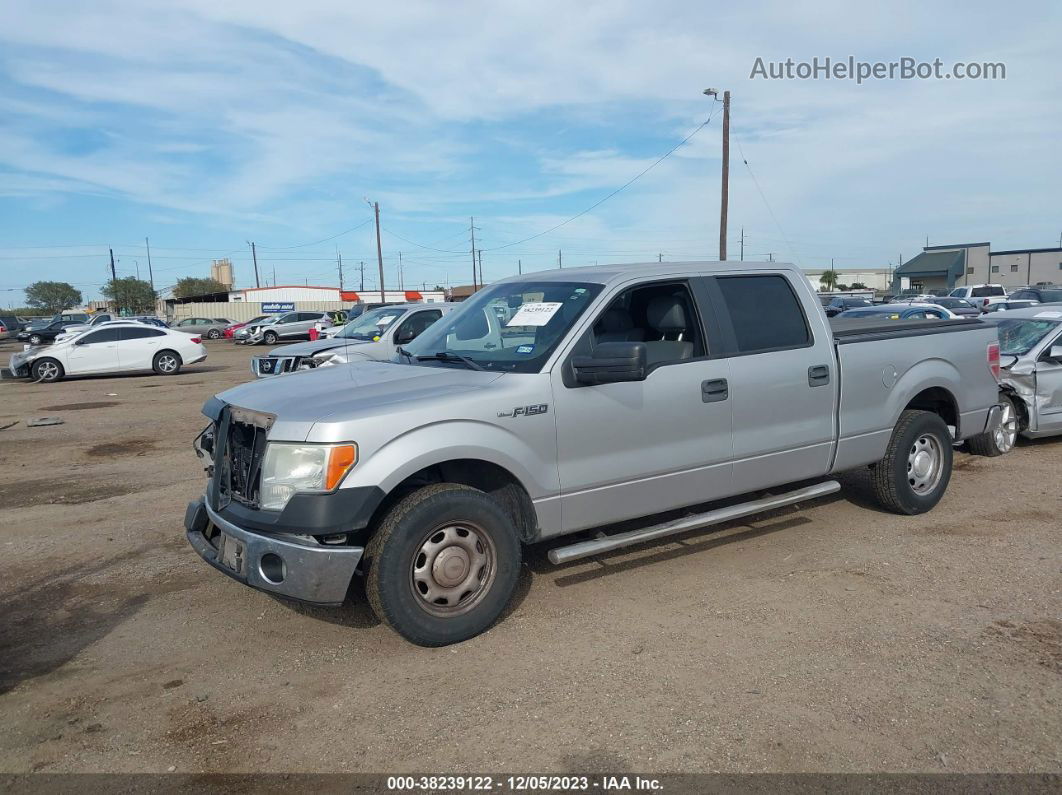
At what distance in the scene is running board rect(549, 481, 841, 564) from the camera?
14.9ft

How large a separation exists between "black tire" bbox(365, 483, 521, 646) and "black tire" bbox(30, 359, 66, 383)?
19251mm

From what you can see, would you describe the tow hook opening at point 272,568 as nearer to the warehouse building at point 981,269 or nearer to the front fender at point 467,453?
the front fender at point 467,453

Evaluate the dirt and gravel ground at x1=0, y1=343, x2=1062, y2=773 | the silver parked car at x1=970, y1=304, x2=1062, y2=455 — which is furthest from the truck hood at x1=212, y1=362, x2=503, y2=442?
the silver parked car at x1=970, y1=304, x2=1062, y2=455

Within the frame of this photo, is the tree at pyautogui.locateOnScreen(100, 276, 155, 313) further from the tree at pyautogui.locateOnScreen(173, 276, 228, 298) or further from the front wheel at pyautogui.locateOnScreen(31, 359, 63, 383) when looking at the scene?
the front wheel at pyautogui.locateOnScreen(31, 359, 63, 383)

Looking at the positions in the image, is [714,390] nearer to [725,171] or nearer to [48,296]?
[725,171]

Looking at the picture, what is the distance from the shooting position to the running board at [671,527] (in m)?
4.55

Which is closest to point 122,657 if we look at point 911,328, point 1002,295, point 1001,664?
Result: point 1001,664

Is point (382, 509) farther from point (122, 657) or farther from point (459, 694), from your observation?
point (122, 657)

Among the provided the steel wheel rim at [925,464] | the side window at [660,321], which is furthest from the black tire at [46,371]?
the steel wheel rim at [925,464]

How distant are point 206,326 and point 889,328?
53023 mm

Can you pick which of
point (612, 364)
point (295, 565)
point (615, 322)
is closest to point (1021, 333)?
point (615, 322)

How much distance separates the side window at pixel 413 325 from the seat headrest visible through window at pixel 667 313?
24.8 feet

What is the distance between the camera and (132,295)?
98250 mm

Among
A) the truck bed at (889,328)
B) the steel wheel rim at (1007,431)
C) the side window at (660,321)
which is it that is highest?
the side window at (660,321)
